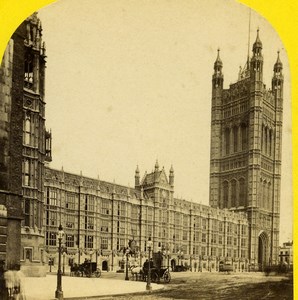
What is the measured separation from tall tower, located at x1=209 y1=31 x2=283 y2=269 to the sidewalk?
1.22m

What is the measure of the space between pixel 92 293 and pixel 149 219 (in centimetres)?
95

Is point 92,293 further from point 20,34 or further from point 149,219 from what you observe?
point 20,34

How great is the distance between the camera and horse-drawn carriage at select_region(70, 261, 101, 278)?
5.21 metres

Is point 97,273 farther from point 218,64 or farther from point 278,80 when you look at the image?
point 278,80

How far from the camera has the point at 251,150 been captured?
5668 millimetres

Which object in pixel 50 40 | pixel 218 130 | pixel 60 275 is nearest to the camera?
pixel 60 275

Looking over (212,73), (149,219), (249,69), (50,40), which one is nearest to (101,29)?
(50,40)

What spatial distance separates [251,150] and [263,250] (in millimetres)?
1064

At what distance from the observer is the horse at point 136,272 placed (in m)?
5.36

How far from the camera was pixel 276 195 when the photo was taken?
5258 millimetres

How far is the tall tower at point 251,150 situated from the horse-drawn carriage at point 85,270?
146cm

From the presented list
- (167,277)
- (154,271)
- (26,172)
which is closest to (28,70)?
(26,172)

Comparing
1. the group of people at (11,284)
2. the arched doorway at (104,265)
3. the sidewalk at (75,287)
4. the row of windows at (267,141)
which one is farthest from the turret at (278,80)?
the group of people at (11,284)

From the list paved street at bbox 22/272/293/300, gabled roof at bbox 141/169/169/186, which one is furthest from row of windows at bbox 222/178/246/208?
paved street at bbox 22/272/293/300
